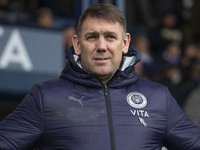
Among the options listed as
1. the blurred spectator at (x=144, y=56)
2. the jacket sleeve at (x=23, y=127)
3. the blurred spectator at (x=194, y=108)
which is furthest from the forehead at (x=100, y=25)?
the blurred spectator at (x=144, y=56)

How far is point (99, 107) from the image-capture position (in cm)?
340

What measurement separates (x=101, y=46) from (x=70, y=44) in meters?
5.09

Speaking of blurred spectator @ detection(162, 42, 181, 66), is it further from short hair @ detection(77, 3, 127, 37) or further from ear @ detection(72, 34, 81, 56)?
short hair @ detection(77, 3, 127, 37)

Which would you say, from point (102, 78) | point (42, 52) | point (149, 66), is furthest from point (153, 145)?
point (149, 66)

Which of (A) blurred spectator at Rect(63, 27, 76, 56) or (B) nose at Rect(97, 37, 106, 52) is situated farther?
(A) blurred spectator at Rect(63, 27, 76, 56)

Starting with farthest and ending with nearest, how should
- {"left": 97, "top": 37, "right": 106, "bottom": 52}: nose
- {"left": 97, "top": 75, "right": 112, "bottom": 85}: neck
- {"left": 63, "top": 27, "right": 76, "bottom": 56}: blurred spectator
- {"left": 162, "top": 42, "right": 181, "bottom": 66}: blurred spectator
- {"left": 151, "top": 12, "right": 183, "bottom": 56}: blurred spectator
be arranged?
{"left": 151, "top": 12, "right": 183, "bottom": 56}: blurred spectator → {"left": 162, "top": 42, "right": 181, "bottom": 66}: blurred spectator → {"left": 63, "top": 27, "right": 76, "bottom": 56}: blurred spectator → {"left": 97, "top": 75, "right": 112, "bottom": 85}: neck → {"left": 97, "top": 37, "right": 106, "bottom": 52}: nose

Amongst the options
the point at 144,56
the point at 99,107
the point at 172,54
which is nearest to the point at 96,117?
the point at 99,107

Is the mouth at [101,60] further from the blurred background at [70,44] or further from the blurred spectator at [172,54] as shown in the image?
the blurred spectator at [172,54]

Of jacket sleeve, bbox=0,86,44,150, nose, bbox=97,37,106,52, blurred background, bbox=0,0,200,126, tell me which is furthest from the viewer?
blurred background, bbox=0,0,200,126

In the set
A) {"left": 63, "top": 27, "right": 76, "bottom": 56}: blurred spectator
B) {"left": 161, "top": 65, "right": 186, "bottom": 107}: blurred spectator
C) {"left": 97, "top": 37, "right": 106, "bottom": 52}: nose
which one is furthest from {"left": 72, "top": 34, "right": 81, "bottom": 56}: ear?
{"left": 161, "top": 65, "right": 186, "bottom": 107}: blurred spectator

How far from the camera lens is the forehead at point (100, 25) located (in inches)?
134

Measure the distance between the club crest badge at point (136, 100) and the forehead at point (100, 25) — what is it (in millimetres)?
410

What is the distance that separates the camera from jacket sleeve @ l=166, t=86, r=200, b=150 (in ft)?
11.3

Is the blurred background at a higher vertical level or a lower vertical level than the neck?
lower
